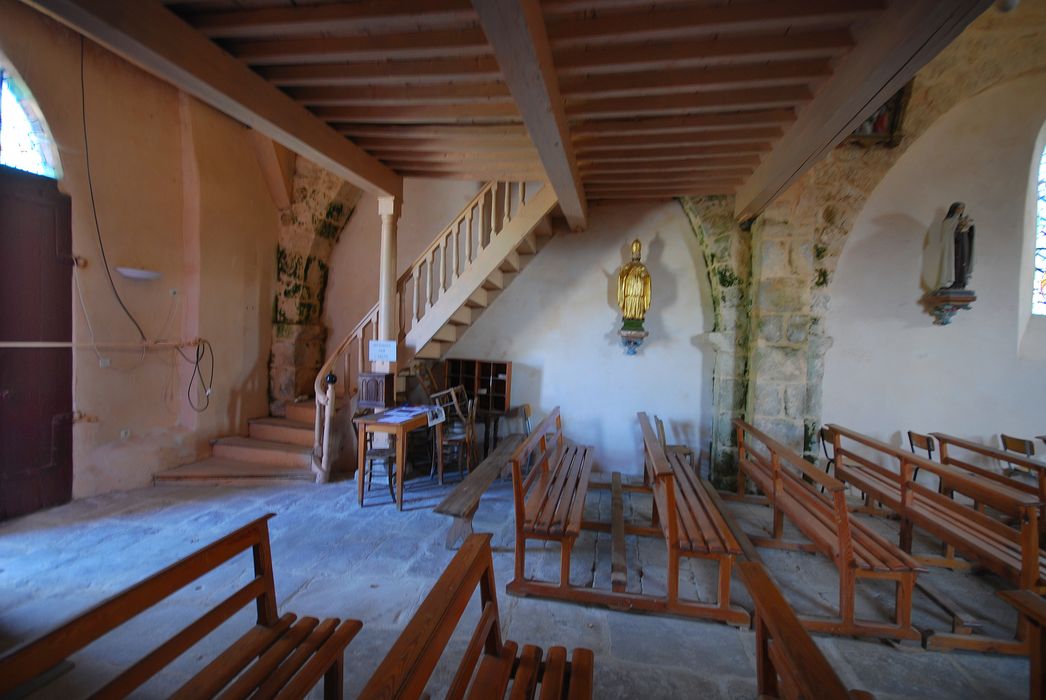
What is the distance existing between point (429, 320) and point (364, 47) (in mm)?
2700

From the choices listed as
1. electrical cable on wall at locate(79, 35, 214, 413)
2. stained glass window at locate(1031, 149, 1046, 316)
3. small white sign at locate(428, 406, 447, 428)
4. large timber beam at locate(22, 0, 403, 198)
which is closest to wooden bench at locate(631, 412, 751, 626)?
small white sign at locate(428, 406, 447, 428)

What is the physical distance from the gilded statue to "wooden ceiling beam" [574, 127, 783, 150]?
1372mm

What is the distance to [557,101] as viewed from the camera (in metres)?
2.41

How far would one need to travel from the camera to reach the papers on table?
3.86 m

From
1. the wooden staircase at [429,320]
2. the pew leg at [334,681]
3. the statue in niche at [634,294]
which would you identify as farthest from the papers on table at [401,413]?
the pew leg at [334,681]

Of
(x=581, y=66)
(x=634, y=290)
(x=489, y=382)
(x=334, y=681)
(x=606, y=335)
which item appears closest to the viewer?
(x=334, y=681)

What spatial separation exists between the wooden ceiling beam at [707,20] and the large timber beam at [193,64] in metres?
1.77

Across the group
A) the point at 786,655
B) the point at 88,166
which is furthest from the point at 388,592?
the point at 88,166

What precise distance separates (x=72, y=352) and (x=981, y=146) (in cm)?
837

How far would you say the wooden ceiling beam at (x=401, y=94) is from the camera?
8.61 ft

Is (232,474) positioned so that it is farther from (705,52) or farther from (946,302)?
(946,302)

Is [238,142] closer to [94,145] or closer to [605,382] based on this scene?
[94,145]

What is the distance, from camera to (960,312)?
415cm

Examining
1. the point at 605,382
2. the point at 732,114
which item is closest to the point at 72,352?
the point at 605,382
